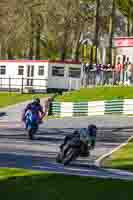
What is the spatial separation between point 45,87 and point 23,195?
145ft

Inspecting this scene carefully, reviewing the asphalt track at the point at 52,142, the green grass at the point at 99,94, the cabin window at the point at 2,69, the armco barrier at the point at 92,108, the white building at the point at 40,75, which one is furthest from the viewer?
the cabin window at the point at 2,69

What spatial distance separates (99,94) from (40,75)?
15.4 m

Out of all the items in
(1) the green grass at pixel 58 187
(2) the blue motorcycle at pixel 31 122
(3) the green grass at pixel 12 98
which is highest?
(1) the green grass at pixel 58 187

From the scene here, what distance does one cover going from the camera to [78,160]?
807 inches

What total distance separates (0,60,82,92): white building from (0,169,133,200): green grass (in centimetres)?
4125

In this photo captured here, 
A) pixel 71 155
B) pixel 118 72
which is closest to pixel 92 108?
pixel 118 72

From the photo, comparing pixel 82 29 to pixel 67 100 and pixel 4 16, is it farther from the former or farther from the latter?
pixel 67 100

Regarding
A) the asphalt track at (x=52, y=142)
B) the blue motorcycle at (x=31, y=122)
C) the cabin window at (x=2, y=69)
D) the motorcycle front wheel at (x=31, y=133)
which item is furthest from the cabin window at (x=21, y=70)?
the blue motorcycle at (x=31, y=122)

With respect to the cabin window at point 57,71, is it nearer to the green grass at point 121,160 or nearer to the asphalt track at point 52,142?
the asphalt track at point 52,142

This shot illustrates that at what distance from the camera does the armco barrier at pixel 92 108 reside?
39594 mm

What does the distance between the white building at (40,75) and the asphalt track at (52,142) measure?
37.3 feet

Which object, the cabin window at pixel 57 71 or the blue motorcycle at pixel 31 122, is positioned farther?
the cabin window at pixel 57 71

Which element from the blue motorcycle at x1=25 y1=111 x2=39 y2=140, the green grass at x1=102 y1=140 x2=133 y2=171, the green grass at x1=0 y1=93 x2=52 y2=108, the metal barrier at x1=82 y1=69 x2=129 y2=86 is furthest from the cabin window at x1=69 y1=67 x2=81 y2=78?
the green grass at x1=102 y1=140 x2=133 y2=171

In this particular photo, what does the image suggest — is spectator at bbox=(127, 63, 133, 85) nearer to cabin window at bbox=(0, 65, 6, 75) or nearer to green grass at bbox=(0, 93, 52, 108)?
green grass at bbox=(0, 93, 52, 108)
